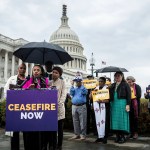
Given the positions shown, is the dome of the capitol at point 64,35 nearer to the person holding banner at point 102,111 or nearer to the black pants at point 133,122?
the black pants at point 133,122

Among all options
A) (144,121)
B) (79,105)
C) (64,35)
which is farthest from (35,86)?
(64,35)

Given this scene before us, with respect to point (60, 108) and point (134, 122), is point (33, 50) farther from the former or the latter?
point (134, 122)

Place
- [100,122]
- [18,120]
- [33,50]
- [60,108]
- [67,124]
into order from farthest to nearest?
1. [67,124]
2. [100,122]
3. [33,50]
4. [60,108]
5. [18,120]

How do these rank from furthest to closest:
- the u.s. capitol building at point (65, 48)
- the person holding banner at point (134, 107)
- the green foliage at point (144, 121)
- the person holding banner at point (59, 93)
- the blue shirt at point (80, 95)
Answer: the u.s. capitol building at point (65, 48) → the green foliage at point (144, 121) → the person holding banner at point (134, 107) → the blue shirt at point (80, 95) → the person holding banner at point (59, 93)

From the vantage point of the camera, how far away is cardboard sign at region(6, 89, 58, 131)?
5469 mm

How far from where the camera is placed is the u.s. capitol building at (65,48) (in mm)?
85188

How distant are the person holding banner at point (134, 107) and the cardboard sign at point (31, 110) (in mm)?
5316

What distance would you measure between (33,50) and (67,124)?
5330mm

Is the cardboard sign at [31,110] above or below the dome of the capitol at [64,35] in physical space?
below

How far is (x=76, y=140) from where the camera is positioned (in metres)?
9.88

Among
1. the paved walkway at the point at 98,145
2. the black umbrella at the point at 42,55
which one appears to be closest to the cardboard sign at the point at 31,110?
the black umbrella at the point at 42,55

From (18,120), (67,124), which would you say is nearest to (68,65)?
(67,124)

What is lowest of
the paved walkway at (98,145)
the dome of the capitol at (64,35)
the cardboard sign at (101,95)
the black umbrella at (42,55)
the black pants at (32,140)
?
the paved walkway at (98,145)

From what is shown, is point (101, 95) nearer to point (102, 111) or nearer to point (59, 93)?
point (102, 111)
